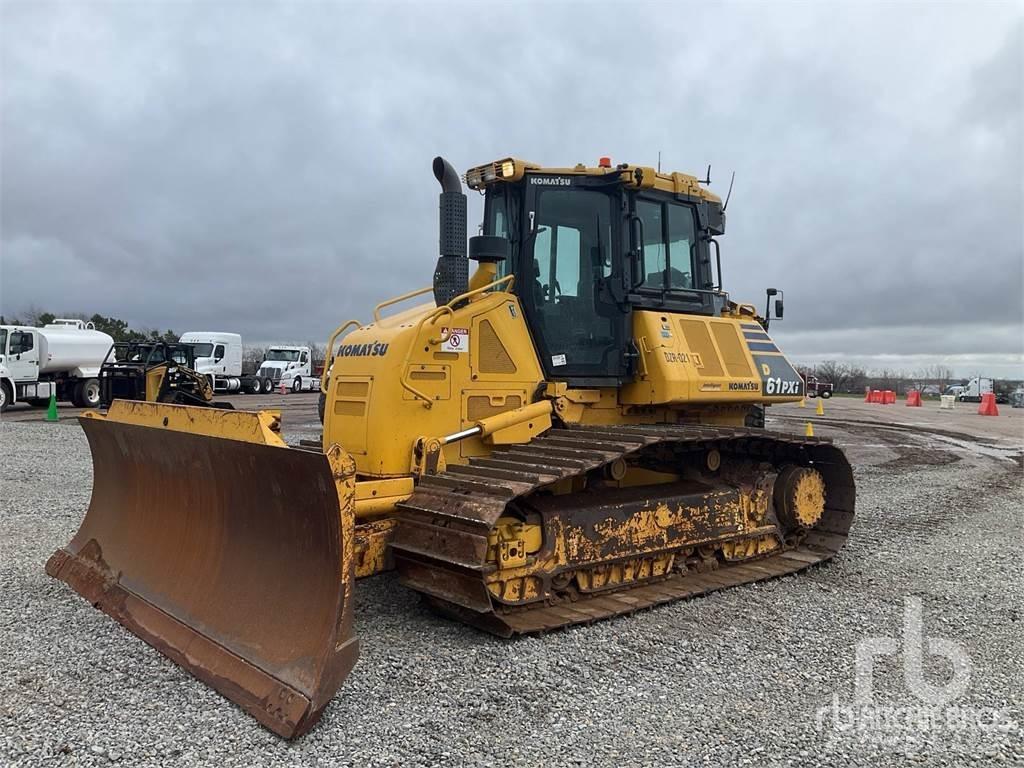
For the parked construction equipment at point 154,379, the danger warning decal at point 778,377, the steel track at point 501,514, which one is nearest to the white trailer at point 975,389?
the parked construction equipment at point 154,379

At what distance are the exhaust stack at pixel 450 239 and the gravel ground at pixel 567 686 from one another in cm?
223

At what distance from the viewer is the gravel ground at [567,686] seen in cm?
345

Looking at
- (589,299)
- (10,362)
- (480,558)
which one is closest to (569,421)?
(589,299)

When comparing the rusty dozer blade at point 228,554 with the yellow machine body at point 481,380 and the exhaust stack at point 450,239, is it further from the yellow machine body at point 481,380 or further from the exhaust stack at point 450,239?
the exhaust stack at point 450,239

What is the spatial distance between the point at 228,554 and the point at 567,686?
7.06ft

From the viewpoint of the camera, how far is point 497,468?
5.20 metres

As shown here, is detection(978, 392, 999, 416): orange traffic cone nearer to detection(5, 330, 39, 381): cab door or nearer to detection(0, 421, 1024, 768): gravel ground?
detection(0, 421, 1024, 768): gravel ground

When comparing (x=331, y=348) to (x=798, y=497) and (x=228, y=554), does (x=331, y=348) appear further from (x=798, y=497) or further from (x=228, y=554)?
(x=798, y=497)

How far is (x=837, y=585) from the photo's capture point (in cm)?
622

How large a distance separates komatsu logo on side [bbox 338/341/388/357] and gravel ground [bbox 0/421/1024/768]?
1.70 m

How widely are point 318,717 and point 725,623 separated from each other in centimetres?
278

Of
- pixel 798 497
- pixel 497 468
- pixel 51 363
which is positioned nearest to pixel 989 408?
pixel 798 497

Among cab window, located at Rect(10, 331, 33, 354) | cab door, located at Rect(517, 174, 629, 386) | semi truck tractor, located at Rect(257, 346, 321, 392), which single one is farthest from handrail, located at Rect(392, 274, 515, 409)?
semi truck tractor, located at Rect(257, 346, 321, 392)

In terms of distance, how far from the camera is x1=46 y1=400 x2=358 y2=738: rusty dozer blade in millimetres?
3865
